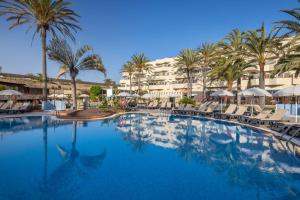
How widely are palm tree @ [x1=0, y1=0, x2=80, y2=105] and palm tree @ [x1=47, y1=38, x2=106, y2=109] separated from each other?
1.35 m

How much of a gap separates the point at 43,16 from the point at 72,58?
5094 mm

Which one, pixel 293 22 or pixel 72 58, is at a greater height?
pixel 293 22

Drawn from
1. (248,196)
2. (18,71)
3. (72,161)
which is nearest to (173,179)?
(248,196)

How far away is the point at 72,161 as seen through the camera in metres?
7.78

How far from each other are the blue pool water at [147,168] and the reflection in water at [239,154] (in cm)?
2

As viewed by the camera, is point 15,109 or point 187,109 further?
point 187,109

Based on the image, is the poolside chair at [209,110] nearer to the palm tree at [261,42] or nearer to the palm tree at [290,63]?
the palm tree at [261,42]

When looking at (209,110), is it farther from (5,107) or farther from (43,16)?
(5,107)

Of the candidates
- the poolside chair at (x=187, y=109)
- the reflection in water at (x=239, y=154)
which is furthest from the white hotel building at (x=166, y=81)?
the reflection in water at (x=239, y=154)

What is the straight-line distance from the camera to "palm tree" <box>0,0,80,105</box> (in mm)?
21844

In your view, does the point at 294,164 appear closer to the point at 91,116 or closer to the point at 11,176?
the point at 11,176

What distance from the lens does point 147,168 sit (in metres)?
7.10

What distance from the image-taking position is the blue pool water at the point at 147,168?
17.5ft

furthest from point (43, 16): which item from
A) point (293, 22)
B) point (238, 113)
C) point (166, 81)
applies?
point (166, 81)
